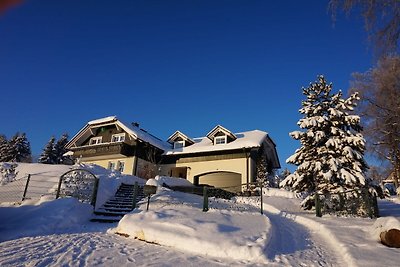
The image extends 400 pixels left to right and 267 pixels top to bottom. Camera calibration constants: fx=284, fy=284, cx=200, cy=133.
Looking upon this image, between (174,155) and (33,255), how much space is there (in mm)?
22375

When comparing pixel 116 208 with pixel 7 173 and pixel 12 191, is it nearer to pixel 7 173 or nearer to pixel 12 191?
pixel 12 191

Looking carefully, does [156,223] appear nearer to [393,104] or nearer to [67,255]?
[67,255]

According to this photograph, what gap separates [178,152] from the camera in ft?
90.6

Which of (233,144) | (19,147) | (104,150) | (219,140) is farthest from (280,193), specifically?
(19,147)

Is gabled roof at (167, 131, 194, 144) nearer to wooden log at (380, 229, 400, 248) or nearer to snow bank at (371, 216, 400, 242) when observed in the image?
snow bank at (371, 216, 400, 242)

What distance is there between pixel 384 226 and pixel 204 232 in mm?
4767

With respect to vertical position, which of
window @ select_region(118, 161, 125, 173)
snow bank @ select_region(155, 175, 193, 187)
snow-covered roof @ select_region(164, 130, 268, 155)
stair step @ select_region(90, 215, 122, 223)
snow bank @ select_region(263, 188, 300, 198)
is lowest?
stair step @ select_region(90, 215, 122, 223)

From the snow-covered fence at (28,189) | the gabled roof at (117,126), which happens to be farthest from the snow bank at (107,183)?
the gabled roof at (117,126)

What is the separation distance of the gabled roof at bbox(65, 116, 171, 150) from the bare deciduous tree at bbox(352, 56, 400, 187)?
18014mm

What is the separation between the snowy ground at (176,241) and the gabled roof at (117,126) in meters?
16.1

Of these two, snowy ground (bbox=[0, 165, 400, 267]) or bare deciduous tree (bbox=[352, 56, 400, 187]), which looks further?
bare deciduous tree (bbox=[352, 56, 400, 187])

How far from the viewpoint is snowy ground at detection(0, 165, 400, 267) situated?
5.97 m

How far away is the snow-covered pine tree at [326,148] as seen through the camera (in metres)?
14.6

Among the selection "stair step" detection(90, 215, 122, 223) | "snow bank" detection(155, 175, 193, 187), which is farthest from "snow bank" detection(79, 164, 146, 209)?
"snow bank" detection(155, 175, 193, 187)
